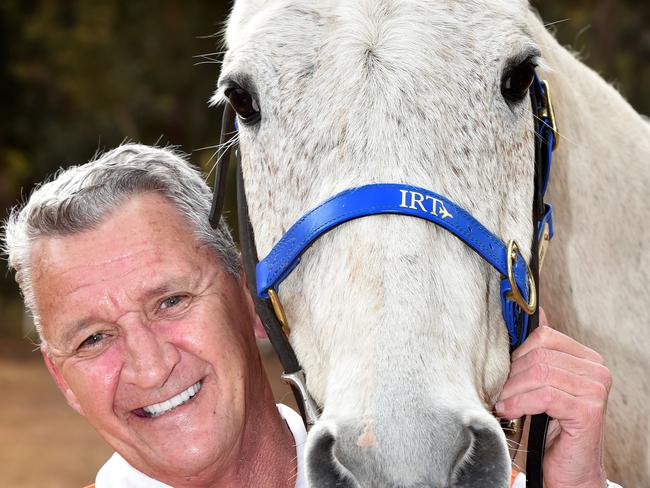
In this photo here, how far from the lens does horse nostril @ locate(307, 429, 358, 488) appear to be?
172cm

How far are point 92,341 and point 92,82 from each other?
58.7 feet

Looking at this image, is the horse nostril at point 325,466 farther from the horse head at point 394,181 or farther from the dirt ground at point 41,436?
the dirt ground at point 41,436

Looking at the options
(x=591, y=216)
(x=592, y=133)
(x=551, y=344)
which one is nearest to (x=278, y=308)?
(x=551, y=344)

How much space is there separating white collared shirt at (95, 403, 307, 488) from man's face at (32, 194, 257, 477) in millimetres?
84

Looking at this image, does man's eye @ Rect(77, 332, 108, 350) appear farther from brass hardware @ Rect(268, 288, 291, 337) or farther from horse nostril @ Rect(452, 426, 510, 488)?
horse nostril @ Rect(452, 426, 510, 488)

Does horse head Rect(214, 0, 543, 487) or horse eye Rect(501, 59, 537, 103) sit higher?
horse eye Rect(501, 59, 537, 103)

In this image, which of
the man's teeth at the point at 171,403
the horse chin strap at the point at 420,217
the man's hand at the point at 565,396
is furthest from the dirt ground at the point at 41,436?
the man's hand at the point at 565,396

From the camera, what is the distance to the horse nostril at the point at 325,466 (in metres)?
1.72

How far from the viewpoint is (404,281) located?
178 centimetres

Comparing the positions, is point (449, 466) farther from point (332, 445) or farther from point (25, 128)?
point (25, 128)

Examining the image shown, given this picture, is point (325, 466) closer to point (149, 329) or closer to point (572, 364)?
point (572, 364)

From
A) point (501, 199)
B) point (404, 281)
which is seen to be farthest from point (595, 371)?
point (404, 281)

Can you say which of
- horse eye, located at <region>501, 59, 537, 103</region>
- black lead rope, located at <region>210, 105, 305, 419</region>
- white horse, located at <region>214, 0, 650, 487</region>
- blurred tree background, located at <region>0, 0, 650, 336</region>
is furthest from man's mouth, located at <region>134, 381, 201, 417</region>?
blurred tree background, located at <region>0, 0, 650, 336</region>

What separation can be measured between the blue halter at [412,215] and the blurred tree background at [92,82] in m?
16.2
